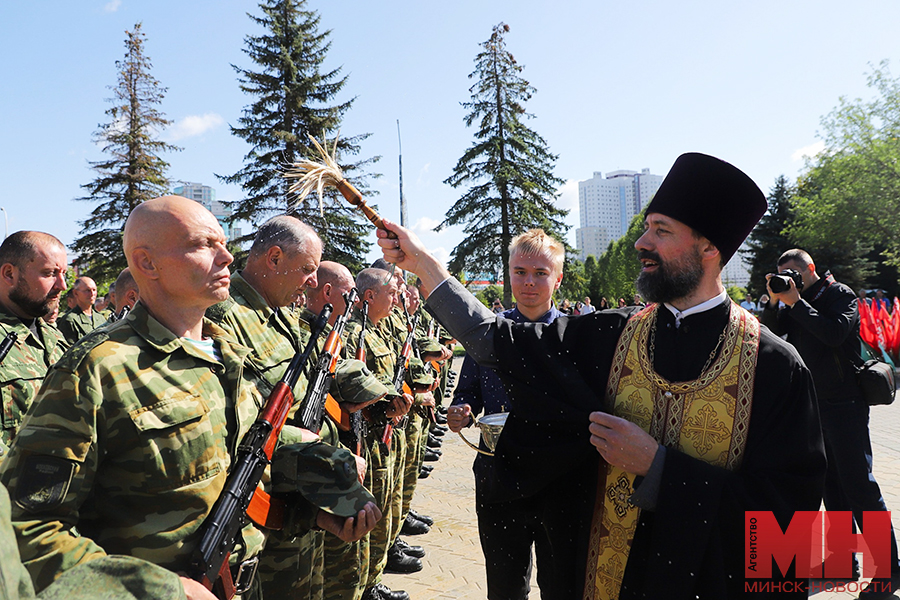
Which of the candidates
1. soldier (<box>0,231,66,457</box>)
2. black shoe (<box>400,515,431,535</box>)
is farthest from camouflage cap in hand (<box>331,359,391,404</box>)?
black shoe (<box>400,515,431,535</box>)

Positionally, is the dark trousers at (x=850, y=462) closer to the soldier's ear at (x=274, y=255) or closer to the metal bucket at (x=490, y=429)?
the metal bucket at (x=490, y=429)

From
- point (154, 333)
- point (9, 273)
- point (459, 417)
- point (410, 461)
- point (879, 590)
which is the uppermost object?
point (9, 273)

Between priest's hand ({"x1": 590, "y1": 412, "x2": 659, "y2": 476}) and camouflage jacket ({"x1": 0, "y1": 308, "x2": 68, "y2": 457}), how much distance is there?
3.39m

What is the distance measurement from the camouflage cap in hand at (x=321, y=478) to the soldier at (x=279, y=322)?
0.56 metres

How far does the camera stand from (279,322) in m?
3.63

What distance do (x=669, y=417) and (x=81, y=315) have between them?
7.87 m

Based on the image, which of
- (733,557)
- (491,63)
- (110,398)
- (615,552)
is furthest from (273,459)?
(491,63)

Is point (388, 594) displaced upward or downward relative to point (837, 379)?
downward

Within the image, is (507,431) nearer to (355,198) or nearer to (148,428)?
(355,198)

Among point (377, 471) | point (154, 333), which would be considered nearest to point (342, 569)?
point (377, 471)

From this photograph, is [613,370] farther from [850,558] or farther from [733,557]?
[850,558]

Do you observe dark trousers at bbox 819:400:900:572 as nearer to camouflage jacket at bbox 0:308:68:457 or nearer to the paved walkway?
the paved walkway

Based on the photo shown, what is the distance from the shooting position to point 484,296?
49.2 meters

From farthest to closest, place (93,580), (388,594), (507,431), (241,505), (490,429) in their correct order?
1. (388,594)
2. (490,429)
3. (507,431)
4. (241,505)
5. (93,580)
